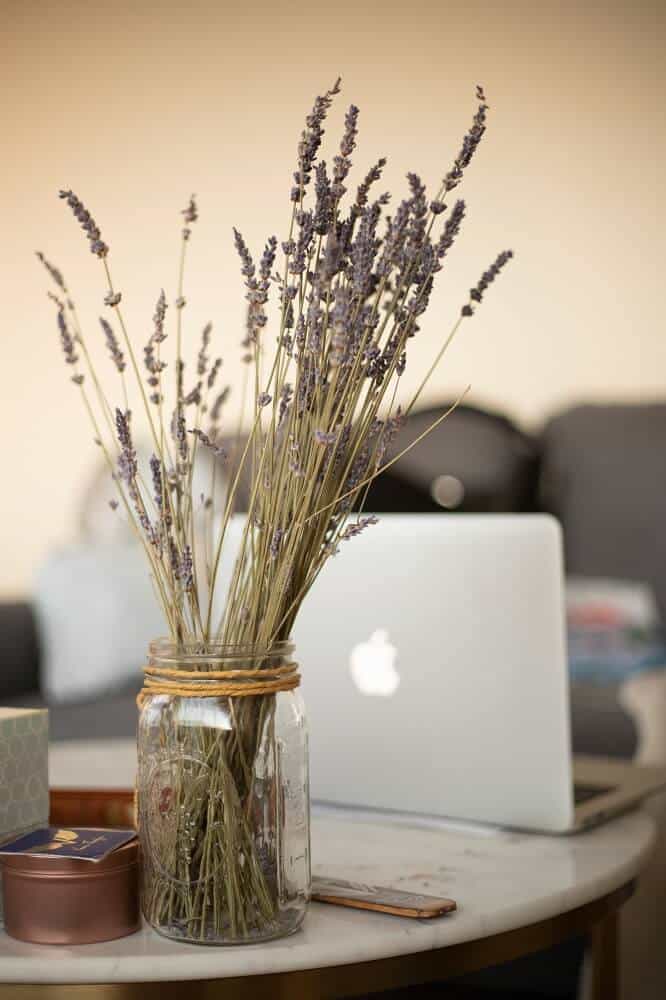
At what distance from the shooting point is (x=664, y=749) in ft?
7.06

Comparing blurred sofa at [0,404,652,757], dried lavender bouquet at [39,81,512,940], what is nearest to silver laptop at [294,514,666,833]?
dried lavender bouquet at [39,81,512,940]

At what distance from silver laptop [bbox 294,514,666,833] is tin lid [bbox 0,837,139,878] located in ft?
1.45

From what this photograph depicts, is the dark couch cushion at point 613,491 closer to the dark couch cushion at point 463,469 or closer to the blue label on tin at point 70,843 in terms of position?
the dark couch cushion at point 463,469

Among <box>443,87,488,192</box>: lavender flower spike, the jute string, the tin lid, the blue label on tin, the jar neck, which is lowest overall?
the tin lid

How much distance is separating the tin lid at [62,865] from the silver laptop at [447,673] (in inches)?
17.4

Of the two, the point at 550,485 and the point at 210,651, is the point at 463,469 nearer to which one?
the point at 550,485

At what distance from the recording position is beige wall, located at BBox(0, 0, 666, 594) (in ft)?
10.5

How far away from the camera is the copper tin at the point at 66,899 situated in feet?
2.62

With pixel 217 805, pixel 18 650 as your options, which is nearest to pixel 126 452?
pixel 217 805

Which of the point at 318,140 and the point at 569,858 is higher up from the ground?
the point at 318,140

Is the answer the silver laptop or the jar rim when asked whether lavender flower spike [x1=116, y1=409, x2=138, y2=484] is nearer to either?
the jar rim

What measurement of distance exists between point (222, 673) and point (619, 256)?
266 centimetres

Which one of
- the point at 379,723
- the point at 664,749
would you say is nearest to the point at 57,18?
the point at 664,749

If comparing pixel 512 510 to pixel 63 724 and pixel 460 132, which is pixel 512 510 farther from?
pixel 63 724
